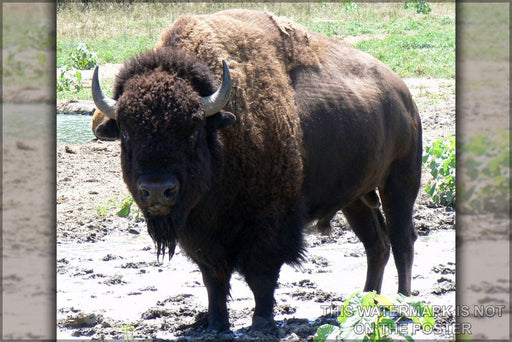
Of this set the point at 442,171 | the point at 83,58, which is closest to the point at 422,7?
the point at 83,58

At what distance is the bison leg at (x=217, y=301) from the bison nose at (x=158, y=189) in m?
0.97

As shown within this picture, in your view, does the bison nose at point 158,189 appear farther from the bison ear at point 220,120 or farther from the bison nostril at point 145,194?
the bison ear at point 220,120

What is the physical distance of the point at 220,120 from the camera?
492cm

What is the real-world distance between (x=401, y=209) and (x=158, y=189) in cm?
260

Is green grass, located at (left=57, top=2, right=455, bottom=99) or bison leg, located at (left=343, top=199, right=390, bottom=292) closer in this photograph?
bison leg, located at (left=343, top=199, right=390, bottom=292)

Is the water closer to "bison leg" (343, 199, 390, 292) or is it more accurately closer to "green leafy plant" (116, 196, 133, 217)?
"green leafy plant" (116, 196, 133, 217)

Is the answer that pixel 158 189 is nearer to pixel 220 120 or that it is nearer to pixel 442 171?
pixel 220 120

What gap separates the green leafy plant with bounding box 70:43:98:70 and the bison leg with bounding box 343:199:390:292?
11.8 metres

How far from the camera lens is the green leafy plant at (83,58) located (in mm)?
17031

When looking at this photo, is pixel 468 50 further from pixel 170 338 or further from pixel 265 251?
pixel 170 338

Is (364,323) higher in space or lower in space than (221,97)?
lower

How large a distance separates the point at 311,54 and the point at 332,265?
2107 mm

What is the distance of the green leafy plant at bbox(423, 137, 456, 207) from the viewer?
27.9 ft

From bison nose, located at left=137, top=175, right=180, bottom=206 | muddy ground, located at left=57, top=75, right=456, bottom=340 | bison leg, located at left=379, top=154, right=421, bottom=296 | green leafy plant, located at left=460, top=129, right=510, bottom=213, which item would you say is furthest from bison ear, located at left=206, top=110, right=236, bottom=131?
bison leg, located at left=379, top=154, right=421, bottom=296
